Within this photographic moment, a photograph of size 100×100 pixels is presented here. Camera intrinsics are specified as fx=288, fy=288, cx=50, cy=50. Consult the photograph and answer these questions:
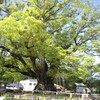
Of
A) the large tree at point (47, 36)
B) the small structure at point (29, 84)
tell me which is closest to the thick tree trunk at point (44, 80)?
the large tree at point (47, 36)

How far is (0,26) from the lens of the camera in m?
28.9

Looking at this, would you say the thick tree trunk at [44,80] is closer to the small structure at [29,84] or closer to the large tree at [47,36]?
the large tree at [47,36]

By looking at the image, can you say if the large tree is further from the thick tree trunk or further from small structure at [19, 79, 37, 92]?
small structure at [19, 79, 37, 92]

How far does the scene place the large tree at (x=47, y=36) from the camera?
2936cm

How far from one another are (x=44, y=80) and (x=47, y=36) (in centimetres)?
561

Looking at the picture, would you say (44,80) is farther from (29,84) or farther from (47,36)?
(29,84)

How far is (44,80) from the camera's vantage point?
3328 centimetres

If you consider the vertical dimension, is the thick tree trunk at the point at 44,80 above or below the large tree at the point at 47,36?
below

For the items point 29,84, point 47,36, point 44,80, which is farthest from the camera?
point 29,84

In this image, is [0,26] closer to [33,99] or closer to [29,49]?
[29,49]

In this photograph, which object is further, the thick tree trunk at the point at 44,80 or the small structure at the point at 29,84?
the small structure at the point at 29,84

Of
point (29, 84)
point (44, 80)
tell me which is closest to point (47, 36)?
point (44, 80)

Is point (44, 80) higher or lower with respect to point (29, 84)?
lower

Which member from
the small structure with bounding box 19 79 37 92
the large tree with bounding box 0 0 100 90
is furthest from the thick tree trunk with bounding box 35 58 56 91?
the small structure with bounding box 19 79 37 92
